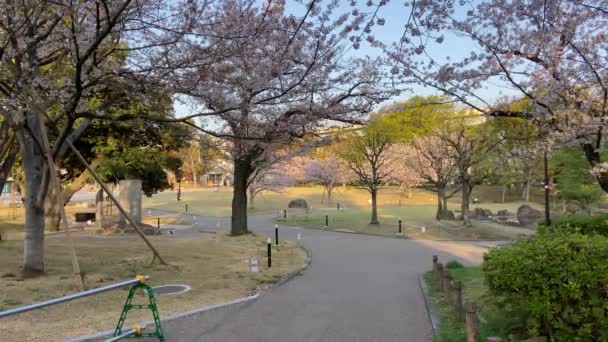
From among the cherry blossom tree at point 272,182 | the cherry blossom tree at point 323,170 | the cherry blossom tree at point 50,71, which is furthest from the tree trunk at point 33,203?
the cherry blossom tree at point 323,170

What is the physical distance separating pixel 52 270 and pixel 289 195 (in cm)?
5142

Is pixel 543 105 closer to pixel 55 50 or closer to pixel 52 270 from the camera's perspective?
pixel 55 50

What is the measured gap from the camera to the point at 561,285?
4.91 m

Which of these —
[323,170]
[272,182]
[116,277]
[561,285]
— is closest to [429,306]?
[561,285]

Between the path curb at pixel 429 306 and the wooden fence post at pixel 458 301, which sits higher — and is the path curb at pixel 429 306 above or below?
below

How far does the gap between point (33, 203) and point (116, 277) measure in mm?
2397

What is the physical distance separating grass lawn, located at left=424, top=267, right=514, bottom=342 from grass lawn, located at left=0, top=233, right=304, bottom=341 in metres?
3.84

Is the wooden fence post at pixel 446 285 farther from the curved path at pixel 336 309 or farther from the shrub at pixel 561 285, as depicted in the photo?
the shrub at pixel 561 285

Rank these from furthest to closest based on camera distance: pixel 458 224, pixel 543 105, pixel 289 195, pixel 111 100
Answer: pixel 289 195 < pixel 458 224 < pixel 111 100 < pixel 543 105

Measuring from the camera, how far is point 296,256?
15.9 meters

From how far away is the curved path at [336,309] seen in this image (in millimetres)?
6824

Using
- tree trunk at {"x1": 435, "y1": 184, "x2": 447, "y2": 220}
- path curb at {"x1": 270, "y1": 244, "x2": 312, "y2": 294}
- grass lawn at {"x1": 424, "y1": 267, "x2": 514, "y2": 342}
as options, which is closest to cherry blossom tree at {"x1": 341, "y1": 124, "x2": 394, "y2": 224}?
tree trunk at {"x1": 435, "y1": 184, "x2": 447, "y2": 220}

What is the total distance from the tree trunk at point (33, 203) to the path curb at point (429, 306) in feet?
27.1

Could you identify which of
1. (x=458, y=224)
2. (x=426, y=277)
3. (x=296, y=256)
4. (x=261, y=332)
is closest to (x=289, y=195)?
(x=458, y=224)
